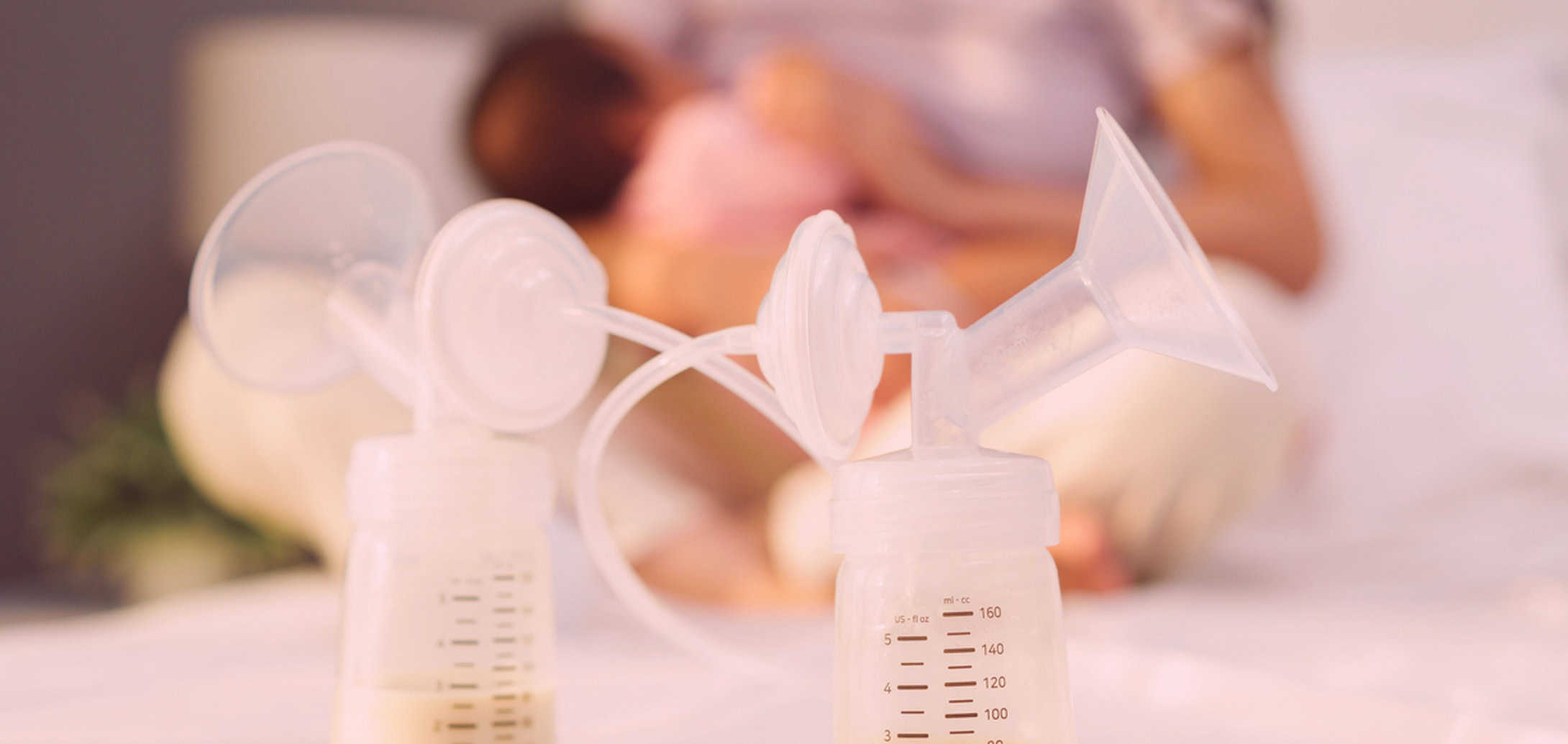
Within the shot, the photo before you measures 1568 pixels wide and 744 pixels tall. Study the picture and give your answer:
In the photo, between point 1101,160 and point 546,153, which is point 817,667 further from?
point 546,153

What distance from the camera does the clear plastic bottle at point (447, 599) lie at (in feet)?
1.20

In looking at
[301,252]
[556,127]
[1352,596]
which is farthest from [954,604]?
[556,127]

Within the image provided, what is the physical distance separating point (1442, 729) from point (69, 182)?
165cm

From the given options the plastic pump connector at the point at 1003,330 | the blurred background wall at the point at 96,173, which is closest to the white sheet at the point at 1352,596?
the plastic pump connector at the point at 1003,330

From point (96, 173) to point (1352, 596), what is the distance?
153 cm

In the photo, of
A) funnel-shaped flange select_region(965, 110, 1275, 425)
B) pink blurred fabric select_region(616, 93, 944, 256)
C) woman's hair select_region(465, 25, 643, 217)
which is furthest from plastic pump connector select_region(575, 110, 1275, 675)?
woman's hair select_region(465, 25, 643, 217)

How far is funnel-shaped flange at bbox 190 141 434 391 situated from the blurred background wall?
1330 millimetres

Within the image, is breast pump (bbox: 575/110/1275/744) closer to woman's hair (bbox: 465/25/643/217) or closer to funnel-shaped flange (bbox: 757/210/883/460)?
funnel-shaped flange (bbox: 757/210/883/460)

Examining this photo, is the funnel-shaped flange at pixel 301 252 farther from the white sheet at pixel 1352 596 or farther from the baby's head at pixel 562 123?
the baby's head at pixel 562 123

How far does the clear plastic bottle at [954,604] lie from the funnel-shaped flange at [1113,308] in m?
0.03

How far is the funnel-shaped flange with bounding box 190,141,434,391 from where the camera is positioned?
416 millimetres

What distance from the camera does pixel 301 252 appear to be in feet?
1.41

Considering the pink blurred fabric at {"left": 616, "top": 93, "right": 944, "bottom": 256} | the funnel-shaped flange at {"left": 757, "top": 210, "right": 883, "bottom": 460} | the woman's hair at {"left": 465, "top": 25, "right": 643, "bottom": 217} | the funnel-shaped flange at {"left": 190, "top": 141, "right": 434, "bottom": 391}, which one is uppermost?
the woman's hair at {"left": 465, "top": 25, "right": 643, "bottom": 217}

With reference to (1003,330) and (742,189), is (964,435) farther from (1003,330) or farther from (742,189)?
(742,189)
